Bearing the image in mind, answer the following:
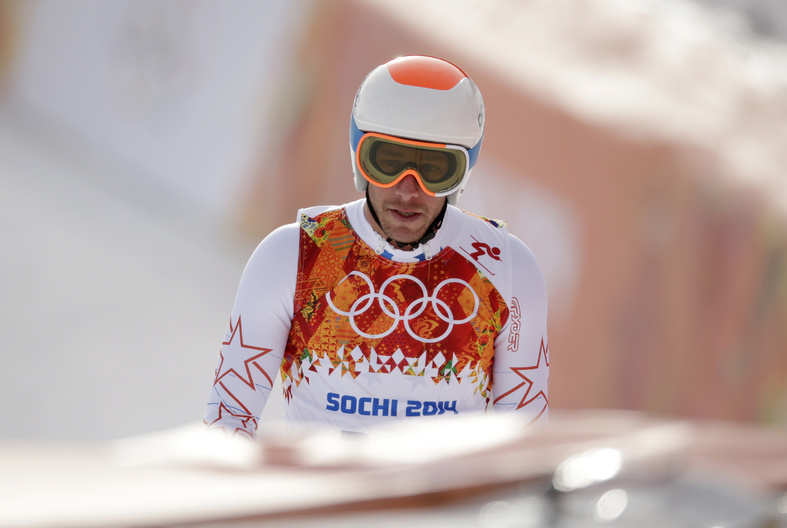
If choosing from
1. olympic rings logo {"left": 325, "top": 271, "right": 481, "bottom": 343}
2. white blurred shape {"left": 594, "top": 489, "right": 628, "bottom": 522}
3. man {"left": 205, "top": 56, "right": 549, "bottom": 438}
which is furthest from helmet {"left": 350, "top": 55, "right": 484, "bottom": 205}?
white blurred shape {"left": 594, "top": 489, "right": 628, "bottom": 522}

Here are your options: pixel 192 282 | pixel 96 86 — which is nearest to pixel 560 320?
pixel 192 282

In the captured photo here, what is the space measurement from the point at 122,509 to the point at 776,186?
3.30 metres

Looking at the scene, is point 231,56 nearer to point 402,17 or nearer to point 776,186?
point 402,17

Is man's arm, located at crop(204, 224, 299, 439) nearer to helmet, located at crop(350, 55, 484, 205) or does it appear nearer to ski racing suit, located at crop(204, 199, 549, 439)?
ski racing suit, located at crop(204, 199, 549, 439)

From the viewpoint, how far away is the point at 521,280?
7.18 ft

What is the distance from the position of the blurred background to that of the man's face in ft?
5.82

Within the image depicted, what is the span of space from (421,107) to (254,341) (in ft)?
2.09

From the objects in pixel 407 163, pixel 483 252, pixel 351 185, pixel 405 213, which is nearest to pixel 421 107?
pixel 407 163

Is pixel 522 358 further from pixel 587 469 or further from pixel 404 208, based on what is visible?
pixel 587 469

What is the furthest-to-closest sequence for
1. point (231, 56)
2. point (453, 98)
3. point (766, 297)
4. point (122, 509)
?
point (231, 56)
point (766, 297)
point (453, 98)
point (122, 509)

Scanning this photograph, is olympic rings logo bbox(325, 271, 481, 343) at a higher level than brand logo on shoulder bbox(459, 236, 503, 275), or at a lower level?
lower

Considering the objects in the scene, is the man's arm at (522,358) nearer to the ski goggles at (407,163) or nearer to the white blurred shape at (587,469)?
the ski goggles at (407,163)

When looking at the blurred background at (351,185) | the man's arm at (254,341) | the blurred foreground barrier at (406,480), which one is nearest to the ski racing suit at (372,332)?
the man's arm at (254,341)

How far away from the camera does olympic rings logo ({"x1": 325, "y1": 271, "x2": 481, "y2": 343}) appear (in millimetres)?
2084
